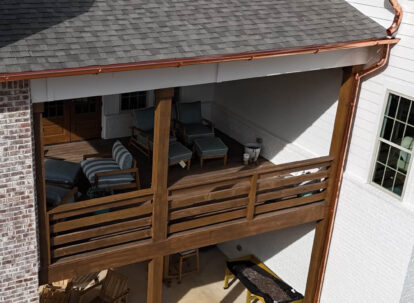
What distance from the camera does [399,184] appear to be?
31.4ft

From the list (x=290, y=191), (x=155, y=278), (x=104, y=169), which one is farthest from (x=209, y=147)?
(x=155, y=278)

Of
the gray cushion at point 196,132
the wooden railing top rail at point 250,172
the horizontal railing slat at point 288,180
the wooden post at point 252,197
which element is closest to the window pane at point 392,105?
the wooden railing top rail at point 250,172

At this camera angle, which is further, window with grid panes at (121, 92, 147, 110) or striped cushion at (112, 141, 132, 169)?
window with grid panes at (121, 92, 147, 110)

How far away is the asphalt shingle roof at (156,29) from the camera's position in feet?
23.0

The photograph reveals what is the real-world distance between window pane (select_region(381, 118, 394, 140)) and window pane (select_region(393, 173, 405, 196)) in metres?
0.65

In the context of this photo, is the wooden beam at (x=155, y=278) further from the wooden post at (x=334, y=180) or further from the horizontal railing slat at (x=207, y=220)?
the wooden post at (x=334, y=180)

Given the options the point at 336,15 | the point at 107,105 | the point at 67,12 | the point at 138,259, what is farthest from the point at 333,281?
the point at 67,12

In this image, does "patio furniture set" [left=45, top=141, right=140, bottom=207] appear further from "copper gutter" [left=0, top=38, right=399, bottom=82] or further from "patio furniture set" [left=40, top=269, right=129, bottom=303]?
"copper gutter" [left=0, top=38, right=399, bottom=82]

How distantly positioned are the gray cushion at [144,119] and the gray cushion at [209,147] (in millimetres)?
1104

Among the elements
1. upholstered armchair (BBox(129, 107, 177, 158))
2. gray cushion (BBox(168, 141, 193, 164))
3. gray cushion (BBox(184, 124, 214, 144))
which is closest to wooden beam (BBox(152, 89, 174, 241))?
gray cushion (BBox(168, 141, 193, 164))

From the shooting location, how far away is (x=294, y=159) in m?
11.6

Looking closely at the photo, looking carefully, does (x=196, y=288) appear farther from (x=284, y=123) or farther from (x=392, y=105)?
(x=392, y=105)

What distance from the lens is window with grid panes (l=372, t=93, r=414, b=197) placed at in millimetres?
9234

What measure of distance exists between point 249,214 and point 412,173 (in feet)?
8.75
